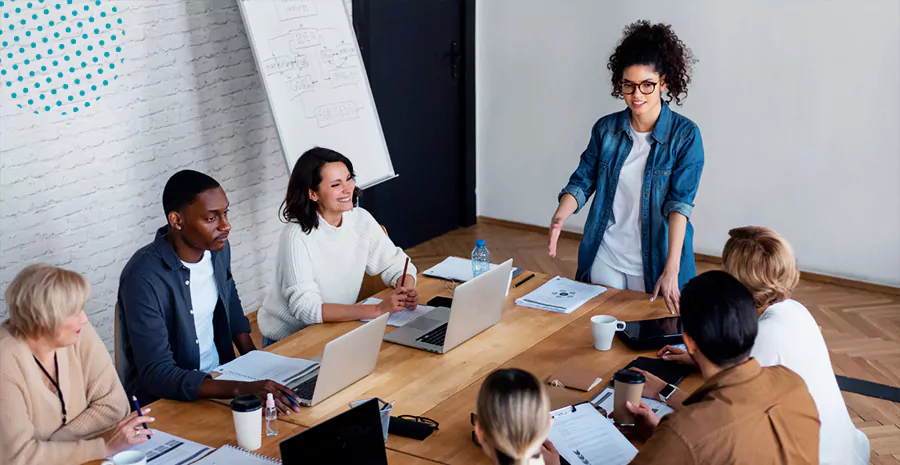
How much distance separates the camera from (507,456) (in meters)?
1.81

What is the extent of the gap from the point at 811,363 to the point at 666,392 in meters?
0.38

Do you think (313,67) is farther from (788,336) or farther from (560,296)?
(788,336)

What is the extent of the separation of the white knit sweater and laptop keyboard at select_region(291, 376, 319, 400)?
519 millimetres

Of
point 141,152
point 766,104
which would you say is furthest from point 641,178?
point 766,104

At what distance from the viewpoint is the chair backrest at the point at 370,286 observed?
3.56 metres

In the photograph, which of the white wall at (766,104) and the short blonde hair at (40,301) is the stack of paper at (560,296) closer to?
the short blonde hair at (40,301)

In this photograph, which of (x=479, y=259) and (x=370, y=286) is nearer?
(x=479, y=259)

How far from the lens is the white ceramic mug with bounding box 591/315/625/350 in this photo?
2771 mm

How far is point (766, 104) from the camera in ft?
18.1

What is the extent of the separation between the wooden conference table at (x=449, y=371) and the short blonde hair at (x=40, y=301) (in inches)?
14.5

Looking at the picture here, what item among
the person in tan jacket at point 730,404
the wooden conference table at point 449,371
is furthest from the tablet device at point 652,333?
the person in tan jacket at point 730,404

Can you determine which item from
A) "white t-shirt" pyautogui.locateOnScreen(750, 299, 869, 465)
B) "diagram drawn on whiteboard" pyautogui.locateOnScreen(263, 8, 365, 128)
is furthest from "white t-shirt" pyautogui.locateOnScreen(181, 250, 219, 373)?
"diagram drawn on whiteboard" pyautogui.locateOnScreen(263, 8, 365, 128)

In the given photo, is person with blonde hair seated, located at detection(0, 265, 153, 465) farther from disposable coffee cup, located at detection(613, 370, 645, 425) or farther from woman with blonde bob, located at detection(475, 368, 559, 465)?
disposable coffee cup, located at detection(613, 370, 645, 425)

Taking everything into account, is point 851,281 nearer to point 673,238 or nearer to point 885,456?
point 885,456
